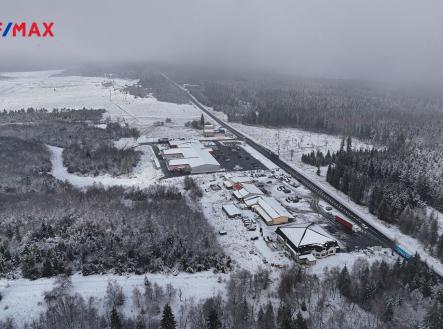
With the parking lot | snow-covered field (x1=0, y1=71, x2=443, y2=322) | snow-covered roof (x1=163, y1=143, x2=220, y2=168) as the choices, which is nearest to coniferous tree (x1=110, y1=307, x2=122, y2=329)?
snow-covered field (x1=0, y1=71, x2=443, y2=322)

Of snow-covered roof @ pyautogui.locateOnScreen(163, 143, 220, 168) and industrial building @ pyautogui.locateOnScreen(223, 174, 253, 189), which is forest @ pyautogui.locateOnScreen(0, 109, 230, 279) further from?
snow-covered roof @ pyautogui.locateOnScreen(163, 143, 220, 168)

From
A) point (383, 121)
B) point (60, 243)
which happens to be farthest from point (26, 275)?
point (383, 121)

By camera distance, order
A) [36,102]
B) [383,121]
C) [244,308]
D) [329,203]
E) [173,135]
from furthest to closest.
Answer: [36,102] < [383,121] < [173,135] < [329,203] < [244,308]

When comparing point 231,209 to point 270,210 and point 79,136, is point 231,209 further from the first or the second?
point 79,136

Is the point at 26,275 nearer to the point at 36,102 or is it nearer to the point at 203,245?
the point at 203,245

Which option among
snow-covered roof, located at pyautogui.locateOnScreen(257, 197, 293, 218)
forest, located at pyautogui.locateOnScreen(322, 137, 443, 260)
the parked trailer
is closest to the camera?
the parked trailer

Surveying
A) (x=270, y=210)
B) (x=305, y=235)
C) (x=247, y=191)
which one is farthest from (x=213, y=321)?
(x=247, y=191)
